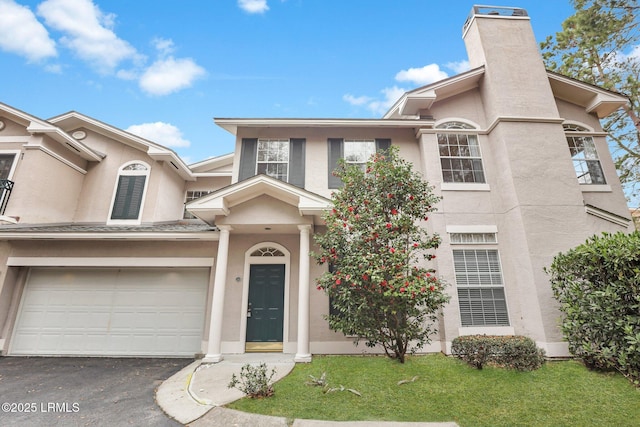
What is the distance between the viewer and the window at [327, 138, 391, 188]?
30.1ft

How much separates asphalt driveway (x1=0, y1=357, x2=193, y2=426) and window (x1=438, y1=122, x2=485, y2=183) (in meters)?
8.91

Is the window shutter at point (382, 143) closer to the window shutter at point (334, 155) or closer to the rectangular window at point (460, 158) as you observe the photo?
the window shutter at point (334, 155)

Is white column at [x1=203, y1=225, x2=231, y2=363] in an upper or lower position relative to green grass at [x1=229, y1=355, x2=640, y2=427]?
upper

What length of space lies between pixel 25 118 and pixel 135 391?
10364 millimetres

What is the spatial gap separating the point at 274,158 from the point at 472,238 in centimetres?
659

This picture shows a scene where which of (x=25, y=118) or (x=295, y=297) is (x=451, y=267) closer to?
(x=295, y=297)

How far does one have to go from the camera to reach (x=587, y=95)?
938 centimetres

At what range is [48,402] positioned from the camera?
16.3 ft

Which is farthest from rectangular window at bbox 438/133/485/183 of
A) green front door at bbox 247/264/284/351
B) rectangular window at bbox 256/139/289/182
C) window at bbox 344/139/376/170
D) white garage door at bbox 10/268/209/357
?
white garage door at bbox 10/268/209/357

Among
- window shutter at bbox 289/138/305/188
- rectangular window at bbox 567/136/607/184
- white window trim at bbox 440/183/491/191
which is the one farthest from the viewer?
window shutter at bbox 289/138/305/188

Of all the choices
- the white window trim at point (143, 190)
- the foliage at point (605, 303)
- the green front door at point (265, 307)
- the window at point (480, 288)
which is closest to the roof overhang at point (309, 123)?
the white window trim at point (143, 190)

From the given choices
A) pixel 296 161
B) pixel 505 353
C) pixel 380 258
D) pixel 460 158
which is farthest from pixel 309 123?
pixel 505 353

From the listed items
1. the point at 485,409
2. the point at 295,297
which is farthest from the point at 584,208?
the point at 295,297

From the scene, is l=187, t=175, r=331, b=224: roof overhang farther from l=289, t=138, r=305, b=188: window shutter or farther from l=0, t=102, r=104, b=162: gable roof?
l=0, t=102, r=104, b=162: gable roof
